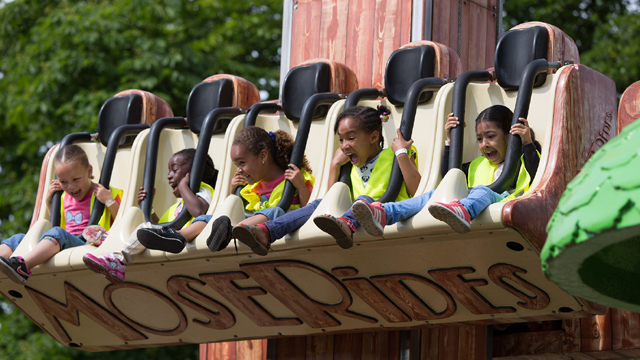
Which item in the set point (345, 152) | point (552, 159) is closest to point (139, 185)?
point (345, 152)

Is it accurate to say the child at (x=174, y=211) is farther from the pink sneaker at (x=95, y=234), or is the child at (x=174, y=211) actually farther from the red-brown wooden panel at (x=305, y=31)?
the red-brown wooden panel at (x=305, y=31)

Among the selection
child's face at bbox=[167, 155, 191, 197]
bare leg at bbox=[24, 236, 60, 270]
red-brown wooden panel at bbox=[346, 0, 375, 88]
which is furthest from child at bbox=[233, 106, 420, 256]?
bare leg at bbox=[24, 236, 60, 270]

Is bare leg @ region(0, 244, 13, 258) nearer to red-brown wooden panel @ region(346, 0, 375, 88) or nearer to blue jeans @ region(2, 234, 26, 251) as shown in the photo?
blue jeans @ region(2, 234, 26, 251)

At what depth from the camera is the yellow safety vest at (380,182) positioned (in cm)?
412

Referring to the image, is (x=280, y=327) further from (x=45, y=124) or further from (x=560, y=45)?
(x=45, y=124)

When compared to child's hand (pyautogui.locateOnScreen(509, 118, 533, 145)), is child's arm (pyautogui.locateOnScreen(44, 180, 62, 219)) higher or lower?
lower

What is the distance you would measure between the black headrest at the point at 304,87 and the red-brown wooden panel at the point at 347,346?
1.35 metres

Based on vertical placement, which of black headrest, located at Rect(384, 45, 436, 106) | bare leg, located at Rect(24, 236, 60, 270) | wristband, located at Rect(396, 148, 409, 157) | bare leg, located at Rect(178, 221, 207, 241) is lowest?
bare leg, located at Rect(24, 236, 60, 270)

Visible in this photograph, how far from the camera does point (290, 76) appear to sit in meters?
5.14

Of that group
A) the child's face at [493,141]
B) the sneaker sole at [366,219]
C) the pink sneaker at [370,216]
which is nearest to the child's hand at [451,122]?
the child's face at [493,141]

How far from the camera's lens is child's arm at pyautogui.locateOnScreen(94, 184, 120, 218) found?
5.12 m

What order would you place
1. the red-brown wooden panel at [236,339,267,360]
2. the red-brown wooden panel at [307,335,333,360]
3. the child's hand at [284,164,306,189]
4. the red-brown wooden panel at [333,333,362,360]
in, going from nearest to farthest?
the child's hand at [284,164,306,189] < the red-brown wooden panel at [333,333,362,360] < the red-brown wooden panel at [307,335,333,360] < the red-brown wooden panel at [236,339,267,360]

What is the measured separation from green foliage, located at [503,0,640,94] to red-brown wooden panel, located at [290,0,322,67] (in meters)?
5.35

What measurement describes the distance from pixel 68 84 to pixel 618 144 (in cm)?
993
